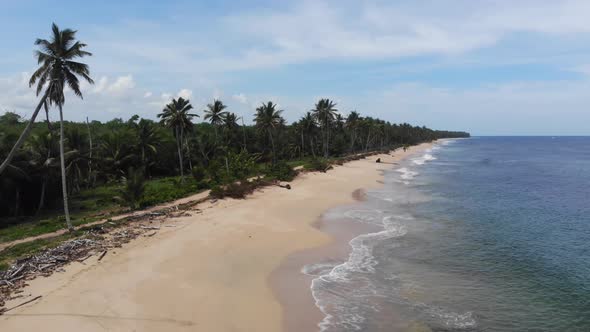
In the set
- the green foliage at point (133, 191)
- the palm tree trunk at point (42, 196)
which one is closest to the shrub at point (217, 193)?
the green foliage at point (133, 191)

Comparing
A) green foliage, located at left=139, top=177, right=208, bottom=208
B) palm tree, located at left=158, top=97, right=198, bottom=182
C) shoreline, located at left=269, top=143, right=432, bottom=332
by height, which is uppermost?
palm tree, located at left=158, top=97, right=198, bottom=182

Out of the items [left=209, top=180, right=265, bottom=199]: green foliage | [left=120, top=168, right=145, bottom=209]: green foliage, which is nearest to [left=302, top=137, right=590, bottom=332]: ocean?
[left=209, top=180, right=265, bottom=199]: green foliage

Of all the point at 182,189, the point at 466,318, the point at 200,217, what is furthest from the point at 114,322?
the point at 182,189

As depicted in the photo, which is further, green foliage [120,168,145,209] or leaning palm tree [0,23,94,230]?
green foliage [120,168,145,209]

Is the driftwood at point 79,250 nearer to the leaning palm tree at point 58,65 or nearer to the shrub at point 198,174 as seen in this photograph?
the leaning palm tree at point 58,65

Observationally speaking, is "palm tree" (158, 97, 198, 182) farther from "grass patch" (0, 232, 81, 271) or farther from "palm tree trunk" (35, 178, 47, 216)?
"grass patch" (0, 232, 81, 271)

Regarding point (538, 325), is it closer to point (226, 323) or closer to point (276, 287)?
point (276, 287)
